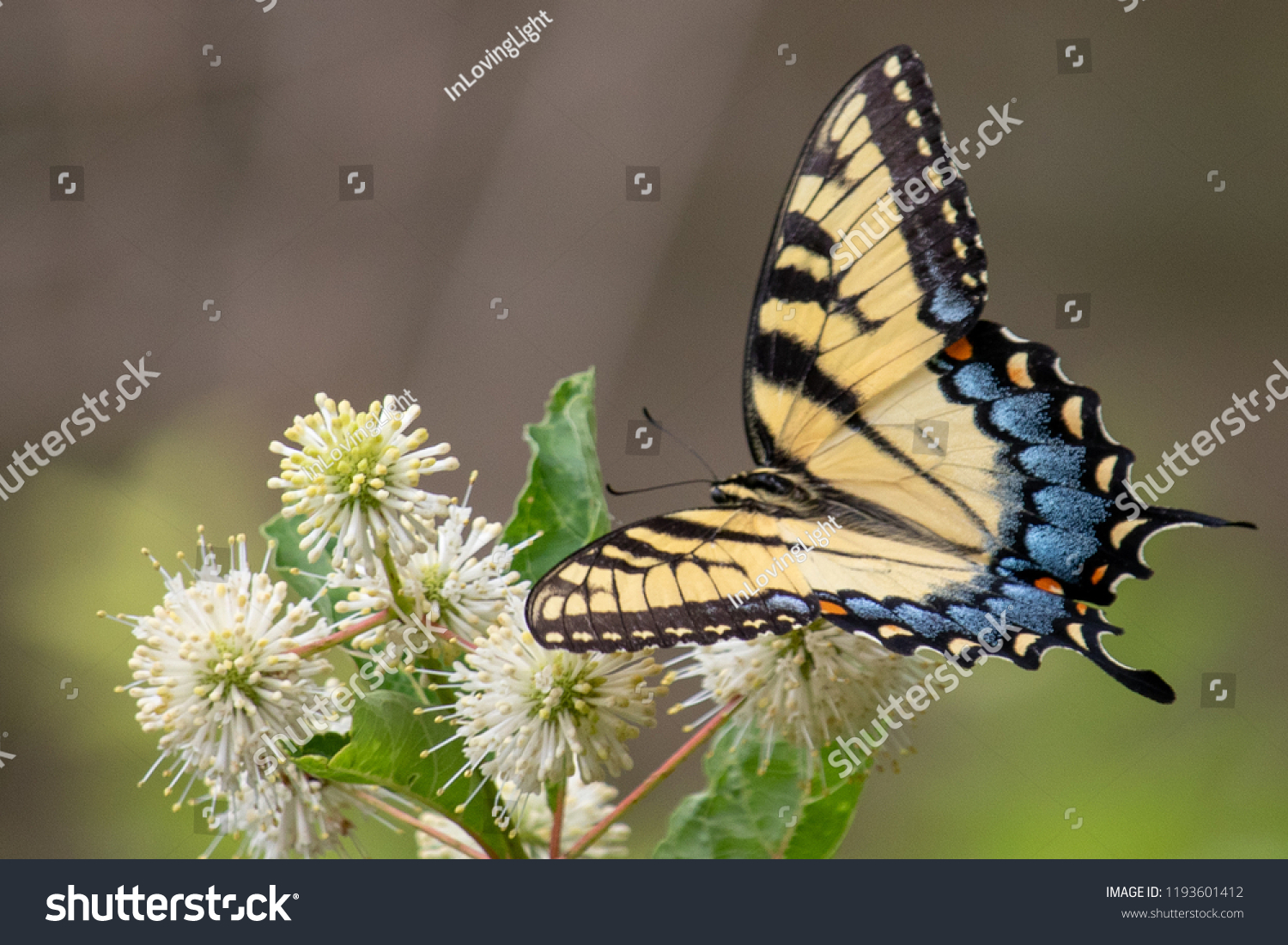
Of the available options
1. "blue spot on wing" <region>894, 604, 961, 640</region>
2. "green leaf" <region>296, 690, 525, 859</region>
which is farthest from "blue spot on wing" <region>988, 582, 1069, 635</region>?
"green leaf" <region>296, 690, 525, 859</region>

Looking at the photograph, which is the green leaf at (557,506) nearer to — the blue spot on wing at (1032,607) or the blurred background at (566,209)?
the blue spot on wing at (1032,607)

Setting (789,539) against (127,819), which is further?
(127,819)

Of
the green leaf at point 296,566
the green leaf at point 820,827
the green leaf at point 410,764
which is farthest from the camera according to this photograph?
the green leaf at point 820,827

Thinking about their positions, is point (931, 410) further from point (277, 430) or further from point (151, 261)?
point (151, 261)

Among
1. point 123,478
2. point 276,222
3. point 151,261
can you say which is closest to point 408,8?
point 276,222

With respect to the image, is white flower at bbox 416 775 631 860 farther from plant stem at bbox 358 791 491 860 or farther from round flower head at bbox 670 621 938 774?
round flower head at bbox 670 621 938 774

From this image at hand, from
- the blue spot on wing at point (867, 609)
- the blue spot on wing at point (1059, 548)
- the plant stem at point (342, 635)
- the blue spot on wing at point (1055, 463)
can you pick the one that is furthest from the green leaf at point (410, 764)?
the blue spot on wing at point (1055, 463)
